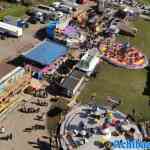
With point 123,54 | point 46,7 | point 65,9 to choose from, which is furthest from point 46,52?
point 65,9

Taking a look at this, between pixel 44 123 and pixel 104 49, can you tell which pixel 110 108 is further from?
pixel 104 49

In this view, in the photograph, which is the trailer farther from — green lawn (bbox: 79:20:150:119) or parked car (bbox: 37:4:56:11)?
green lawn (bbox: 79:20:150:119)

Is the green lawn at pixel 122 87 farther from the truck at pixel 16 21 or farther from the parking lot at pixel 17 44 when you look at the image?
the truck at pixel 16 21

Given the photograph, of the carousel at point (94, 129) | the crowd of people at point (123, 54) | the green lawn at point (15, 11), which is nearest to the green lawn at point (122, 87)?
the crowd of people at point (123, 54)

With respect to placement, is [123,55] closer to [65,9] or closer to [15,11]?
[65,9]

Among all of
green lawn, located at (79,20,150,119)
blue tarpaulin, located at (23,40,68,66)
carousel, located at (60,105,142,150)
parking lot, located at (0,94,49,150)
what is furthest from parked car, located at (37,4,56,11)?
parking lot, located at (0,94,49,150)
